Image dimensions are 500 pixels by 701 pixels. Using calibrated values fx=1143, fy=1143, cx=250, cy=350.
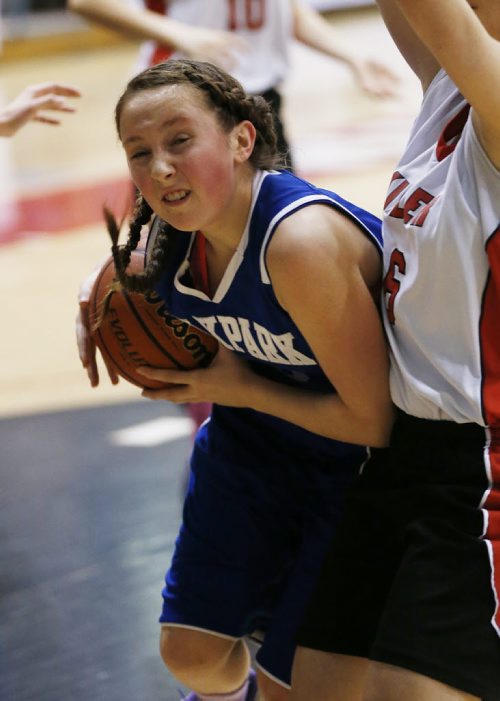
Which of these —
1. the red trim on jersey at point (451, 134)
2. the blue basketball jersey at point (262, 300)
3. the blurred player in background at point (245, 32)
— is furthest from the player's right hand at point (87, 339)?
the blurred player in background at point (245, 32)

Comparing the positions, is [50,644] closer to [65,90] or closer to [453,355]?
[65,90]

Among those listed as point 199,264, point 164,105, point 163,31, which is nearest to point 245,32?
point 163,31

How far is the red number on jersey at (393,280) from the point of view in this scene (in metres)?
1.95

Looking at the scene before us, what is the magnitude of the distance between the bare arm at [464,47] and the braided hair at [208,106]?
0.54 meters

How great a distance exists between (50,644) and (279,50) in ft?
7.81

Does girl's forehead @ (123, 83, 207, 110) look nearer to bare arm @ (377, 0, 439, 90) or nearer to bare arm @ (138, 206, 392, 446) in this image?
bare arm @ (138, 206, 392, 446)

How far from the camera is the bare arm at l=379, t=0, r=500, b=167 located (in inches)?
64.6

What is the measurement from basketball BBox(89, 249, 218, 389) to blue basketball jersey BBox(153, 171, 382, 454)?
0.09 metres

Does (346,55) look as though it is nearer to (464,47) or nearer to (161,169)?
(161,169)

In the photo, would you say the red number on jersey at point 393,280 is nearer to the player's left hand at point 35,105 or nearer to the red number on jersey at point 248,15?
the player's left hand at point 35,105

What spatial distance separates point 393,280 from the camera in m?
1.97

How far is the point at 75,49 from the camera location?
15.0m

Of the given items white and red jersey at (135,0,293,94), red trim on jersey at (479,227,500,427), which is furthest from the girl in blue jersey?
white and red jersey at (135,0,293,94)

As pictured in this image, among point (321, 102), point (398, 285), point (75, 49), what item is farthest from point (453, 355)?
point (75, 49)
